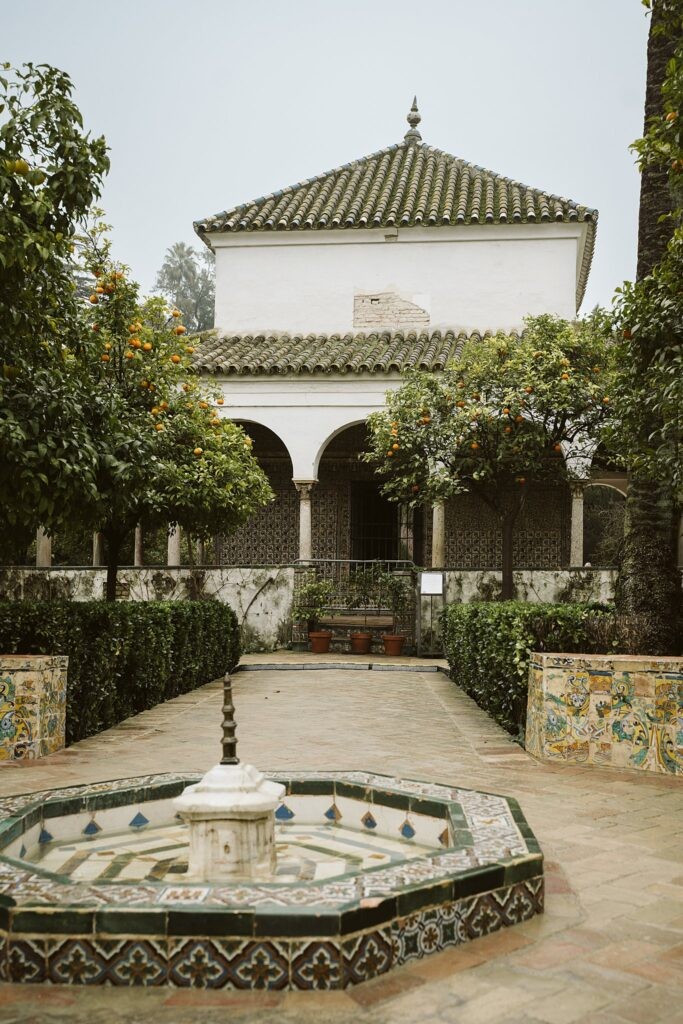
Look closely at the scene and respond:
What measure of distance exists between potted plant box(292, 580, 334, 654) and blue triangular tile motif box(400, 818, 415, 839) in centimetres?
1098

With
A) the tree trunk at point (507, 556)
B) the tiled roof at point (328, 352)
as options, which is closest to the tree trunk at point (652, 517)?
the tree trunk at point (507, 556)

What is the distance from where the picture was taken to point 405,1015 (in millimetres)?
2533

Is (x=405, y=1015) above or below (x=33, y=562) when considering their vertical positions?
below

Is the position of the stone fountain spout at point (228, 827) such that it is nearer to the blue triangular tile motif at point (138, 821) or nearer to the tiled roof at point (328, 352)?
the blue triangular tile motif at point (138, 821)

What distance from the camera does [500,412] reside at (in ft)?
42.3

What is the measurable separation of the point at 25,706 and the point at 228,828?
9.84 feet

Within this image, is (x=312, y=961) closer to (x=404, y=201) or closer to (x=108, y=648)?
(x=108, y=648)

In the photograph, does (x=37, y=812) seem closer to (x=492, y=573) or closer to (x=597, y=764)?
(x=597, y=764)

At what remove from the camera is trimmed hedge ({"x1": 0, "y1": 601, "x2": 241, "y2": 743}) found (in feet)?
22.4

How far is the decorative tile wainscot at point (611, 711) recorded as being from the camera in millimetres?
5648

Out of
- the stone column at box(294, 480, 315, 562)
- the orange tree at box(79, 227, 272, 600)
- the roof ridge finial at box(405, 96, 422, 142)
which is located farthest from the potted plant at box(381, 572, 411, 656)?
the roof ridge finial at box(405, 96, 422, 142)

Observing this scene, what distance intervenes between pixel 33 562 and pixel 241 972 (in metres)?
19.0

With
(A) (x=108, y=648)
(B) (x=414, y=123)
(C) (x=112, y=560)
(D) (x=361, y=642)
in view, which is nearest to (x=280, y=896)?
(A) (x=108, y=648)

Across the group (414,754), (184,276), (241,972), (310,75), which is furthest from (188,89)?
(184,276)
